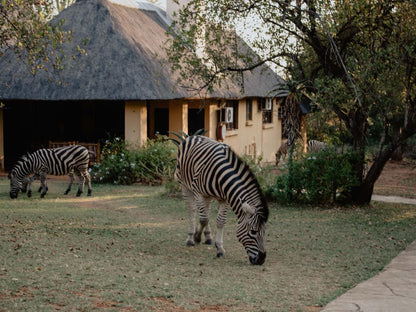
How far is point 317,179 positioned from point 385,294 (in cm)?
637

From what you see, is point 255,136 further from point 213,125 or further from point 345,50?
point 345,50

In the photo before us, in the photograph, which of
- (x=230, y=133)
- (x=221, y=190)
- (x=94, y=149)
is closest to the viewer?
(x=221, y=190)

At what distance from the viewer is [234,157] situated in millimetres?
7488

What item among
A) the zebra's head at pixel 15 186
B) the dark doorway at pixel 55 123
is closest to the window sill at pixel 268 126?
the dark doorway at pixel 55 123

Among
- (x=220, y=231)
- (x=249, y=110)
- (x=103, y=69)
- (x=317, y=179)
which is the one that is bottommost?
(x=220, y=231)

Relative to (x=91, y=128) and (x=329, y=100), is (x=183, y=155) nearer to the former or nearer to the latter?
(x=329, y=100)

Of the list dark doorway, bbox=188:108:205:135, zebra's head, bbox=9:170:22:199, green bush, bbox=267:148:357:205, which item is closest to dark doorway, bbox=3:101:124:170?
dark doorway, bbox=188:108:205:135

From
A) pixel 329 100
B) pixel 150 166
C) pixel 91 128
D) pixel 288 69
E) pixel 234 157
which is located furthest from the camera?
pixel 91 128

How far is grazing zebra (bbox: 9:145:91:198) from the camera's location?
1258 centimetres

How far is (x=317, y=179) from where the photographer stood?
464 inches

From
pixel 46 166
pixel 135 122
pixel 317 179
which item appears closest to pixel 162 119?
pixel 135 122

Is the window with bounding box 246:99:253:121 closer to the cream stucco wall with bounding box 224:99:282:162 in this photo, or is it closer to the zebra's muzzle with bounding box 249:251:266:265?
the cream stucco wall with bounding box 224:99:282:162

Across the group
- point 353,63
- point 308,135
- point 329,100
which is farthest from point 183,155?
point 308,135

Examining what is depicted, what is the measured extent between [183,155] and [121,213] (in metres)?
3.00
